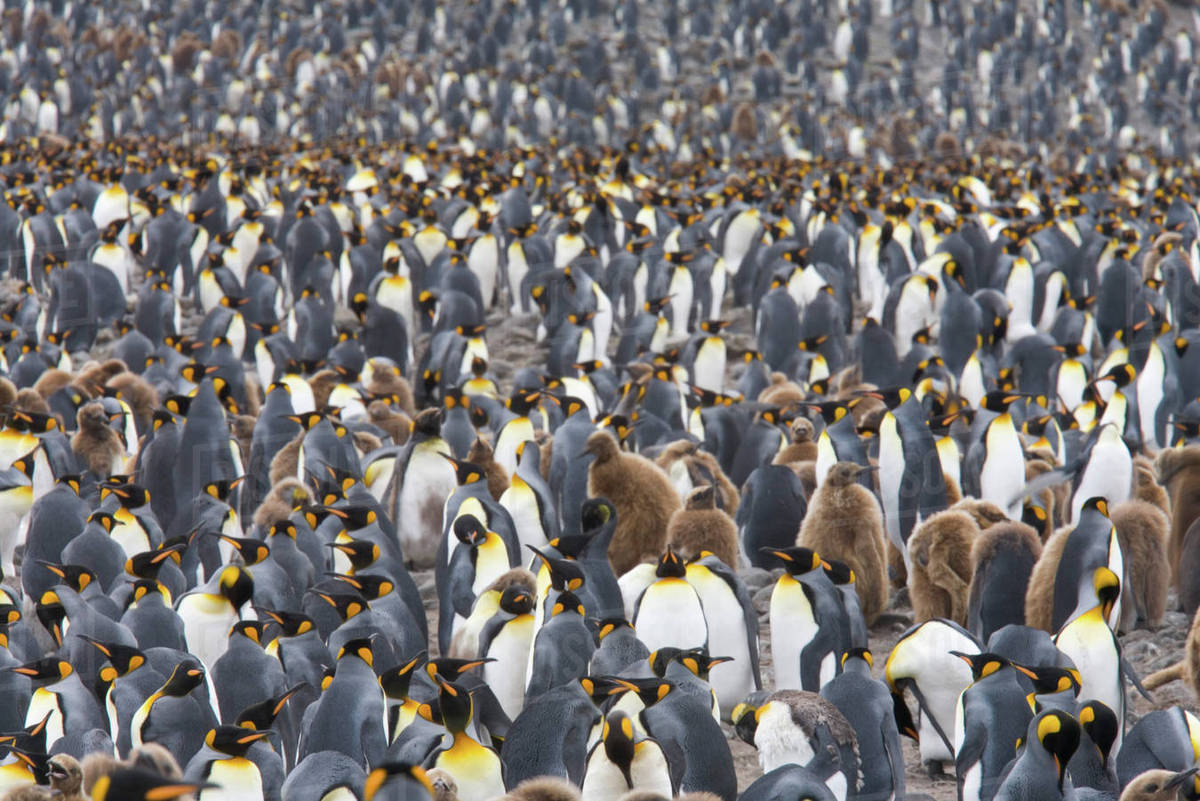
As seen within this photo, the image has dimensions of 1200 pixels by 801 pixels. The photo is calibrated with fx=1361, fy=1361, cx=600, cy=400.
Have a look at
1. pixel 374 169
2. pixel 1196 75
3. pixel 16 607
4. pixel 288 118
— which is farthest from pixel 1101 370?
pixel 1196 75

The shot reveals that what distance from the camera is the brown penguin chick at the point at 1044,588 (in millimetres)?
5074

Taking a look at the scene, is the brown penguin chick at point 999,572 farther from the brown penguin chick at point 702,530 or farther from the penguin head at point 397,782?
the penguin head at point 397,782

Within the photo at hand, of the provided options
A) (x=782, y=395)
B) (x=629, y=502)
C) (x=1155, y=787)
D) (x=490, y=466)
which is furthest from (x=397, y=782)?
(x=782, y=395)

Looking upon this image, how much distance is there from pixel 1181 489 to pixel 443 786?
4.14 m

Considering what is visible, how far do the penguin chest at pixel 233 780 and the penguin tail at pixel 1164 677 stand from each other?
10.2 ft

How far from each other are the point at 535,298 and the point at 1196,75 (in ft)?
64.0

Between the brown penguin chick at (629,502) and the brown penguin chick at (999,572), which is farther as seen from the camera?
the brown penguin chick at (629,502)

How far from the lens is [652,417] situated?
805 cm

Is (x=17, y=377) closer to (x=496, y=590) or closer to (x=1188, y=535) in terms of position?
(x=496, y=590)

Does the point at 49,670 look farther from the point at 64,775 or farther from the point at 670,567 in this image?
the point at 670,567

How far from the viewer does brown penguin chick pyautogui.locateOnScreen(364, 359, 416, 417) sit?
29.2 feet

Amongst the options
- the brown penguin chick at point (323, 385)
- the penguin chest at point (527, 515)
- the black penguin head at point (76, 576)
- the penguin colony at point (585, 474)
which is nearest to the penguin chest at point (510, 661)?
the penguin colony at point (585, 474)

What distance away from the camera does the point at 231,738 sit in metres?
3.59

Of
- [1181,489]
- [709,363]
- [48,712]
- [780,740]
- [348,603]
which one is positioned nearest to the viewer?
[780,740]
